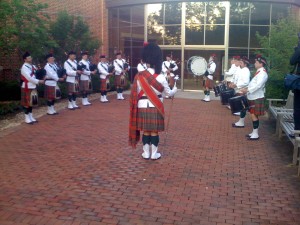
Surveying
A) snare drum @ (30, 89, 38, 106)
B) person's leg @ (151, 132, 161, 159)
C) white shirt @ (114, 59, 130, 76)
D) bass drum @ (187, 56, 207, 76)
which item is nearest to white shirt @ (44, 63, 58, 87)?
snare drum @ (30, 89, 38, 106)

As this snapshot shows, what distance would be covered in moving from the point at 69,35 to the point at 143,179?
11377 mm

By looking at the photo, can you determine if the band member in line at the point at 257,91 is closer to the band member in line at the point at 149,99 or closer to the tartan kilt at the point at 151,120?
the band member in line at the point at 149,99

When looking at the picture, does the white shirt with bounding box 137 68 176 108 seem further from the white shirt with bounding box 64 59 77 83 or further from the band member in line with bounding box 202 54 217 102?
the band member in line with bounding box 202 54 217 102

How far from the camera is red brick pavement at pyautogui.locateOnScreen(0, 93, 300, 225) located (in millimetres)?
4438

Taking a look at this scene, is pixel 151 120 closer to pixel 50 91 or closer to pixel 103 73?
pixel 50 91

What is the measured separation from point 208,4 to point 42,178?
1439 cm

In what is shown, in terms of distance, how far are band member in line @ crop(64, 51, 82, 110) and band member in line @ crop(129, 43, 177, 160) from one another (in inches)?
233

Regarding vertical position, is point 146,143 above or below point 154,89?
below

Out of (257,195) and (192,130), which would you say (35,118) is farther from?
(257,195)

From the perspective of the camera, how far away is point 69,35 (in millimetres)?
15711

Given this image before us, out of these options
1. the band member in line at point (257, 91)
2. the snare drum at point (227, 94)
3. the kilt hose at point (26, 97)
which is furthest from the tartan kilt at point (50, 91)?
the band member in line at point (257, 91)

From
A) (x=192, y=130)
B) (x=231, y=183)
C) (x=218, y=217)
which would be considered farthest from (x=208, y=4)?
(x=218, y=217)

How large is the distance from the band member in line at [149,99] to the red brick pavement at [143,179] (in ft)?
1.82

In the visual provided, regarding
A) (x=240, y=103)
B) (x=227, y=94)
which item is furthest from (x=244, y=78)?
(x=227, y=94)
